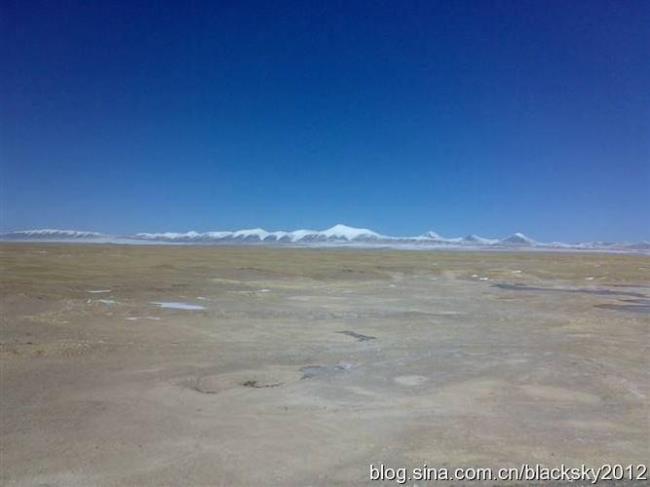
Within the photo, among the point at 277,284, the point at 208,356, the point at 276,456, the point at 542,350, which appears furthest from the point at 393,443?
the point at 277,284

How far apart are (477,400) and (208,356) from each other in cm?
652

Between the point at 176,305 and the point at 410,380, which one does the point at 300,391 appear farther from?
the point at 176,305

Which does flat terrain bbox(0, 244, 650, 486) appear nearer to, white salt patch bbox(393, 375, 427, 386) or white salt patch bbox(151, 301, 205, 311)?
white salt patch bbox(393, 375, 427, 386)

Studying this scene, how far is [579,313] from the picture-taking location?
23250mm

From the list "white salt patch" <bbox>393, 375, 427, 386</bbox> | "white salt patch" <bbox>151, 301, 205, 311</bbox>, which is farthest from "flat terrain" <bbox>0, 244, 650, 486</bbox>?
"white salt patch" <bbox>151, 301, 205, 311</bbox>

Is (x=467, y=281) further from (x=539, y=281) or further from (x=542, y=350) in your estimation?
(x=542, y=350)

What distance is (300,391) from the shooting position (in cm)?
1046

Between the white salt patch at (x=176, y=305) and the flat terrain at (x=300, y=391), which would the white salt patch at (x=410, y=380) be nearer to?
the flat terrain at (x=300, y=391)

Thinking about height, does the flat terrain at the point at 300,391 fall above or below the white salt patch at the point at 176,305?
below

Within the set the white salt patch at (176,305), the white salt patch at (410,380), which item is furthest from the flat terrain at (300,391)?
the white salt patch at (176,305)

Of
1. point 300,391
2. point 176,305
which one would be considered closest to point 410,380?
point 300,391

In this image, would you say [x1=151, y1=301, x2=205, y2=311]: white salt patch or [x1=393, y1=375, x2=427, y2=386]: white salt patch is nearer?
[x1=393, y1=375, x2=427, y2=386]: white salt patch

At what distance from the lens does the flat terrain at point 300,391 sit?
23.6ft

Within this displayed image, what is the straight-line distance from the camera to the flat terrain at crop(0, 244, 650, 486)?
7184 mm
